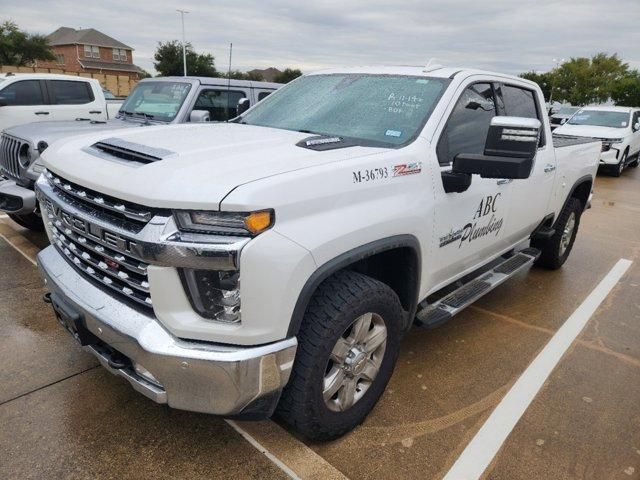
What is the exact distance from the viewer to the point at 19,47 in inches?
1650

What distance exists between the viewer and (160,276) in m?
1.87

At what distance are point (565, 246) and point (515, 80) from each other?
7.37 ft

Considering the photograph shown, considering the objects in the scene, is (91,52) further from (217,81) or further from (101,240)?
(101,240)

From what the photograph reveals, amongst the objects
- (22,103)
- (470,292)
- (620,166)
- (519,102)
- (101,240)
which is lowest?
(620,166)

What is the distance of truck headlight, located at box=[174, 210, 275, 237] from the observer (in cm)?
183

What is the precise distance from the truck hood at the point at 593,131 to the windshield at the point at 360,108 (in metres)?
11.0

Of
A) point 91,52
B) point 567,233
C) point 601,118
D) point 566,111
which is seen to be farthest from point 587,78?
point 91,52

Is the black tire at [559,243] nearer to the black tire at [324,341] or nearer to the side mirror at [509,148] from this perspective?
the side mirror at [509,148]

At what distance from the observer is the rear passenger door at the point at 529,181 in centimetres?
365

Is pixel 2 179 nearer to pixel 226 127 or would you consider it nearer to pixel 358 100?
pixel 226 127

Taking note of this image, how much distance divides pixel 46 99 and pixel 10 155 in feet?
14.5

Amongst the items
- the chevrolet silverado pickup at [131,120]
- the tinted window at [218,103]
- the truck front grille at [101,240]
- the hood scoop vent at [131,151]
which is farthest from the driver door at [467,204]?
the tinted window at [218,103]

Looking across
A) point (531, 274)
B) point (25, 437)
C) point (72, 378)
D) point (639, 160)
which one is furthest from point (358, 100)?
point (639, 160)

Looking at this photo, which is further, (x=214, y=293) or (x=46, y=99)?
(x=46, y=99)
